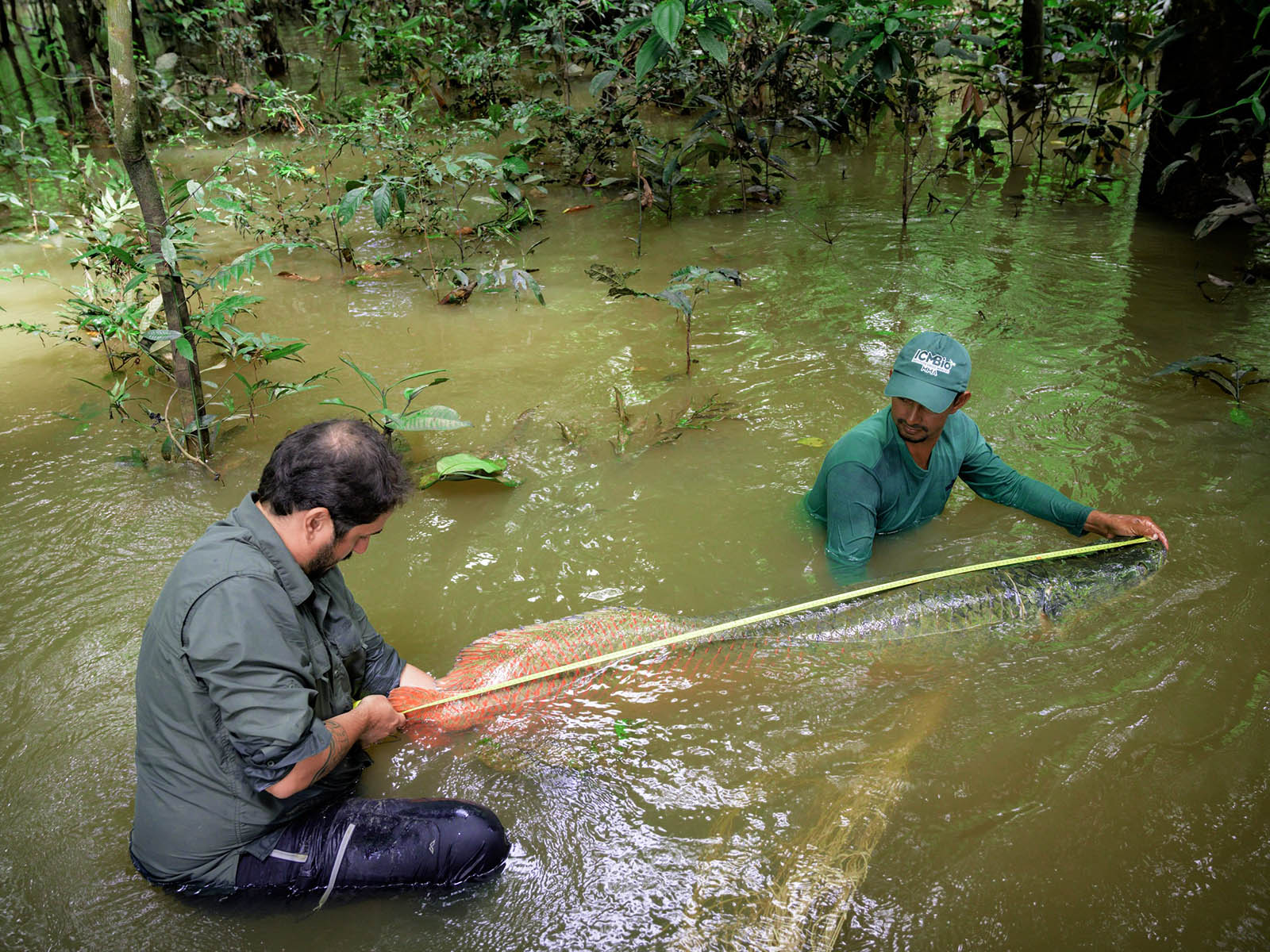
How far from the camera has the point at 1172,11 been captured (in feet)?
19.9

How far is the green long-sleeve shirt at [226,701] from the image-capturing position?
5.86ft

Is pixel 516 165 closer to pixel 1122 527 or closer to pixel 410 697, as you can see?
pixel 410 697

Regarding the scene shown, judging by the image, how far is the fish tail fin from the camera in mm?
2465

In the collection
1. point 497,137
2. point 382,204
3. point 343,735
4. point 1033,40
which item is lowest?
point 343,735

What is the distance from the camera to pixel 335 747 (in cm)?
203

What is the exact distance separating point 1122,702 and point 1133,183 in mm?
6446

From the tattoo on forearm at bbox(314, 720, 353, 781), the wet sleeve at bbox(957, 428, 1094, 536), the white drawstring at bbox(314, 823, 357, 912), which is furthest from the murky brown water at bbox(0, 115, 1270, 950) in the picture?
the tattoo on forearm at bbox(314, 720, 353, 781)

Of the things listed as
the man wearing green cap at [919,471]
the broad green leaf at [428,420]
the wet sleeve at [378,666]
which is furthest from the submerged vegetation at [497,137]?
the man wearing green cap at [919,471]

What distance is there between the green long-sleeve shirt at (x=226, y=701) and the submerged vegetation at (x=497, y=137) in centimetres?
186

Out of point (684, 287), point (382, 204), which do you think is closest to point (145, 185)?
point (382, 204)

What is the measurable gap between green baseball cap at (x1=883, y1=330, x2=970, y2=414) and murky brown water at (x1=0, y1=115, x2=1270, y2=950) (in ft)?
2.39

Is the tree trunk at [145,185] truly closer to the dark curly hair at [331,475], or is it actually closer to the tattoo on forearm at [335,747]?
the dark curly hair at [331,475]

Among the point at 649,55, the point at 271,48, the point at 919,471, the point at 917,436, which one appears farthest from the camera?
the point at 271,48

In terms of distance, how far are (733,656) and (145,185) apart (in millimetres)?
3138
